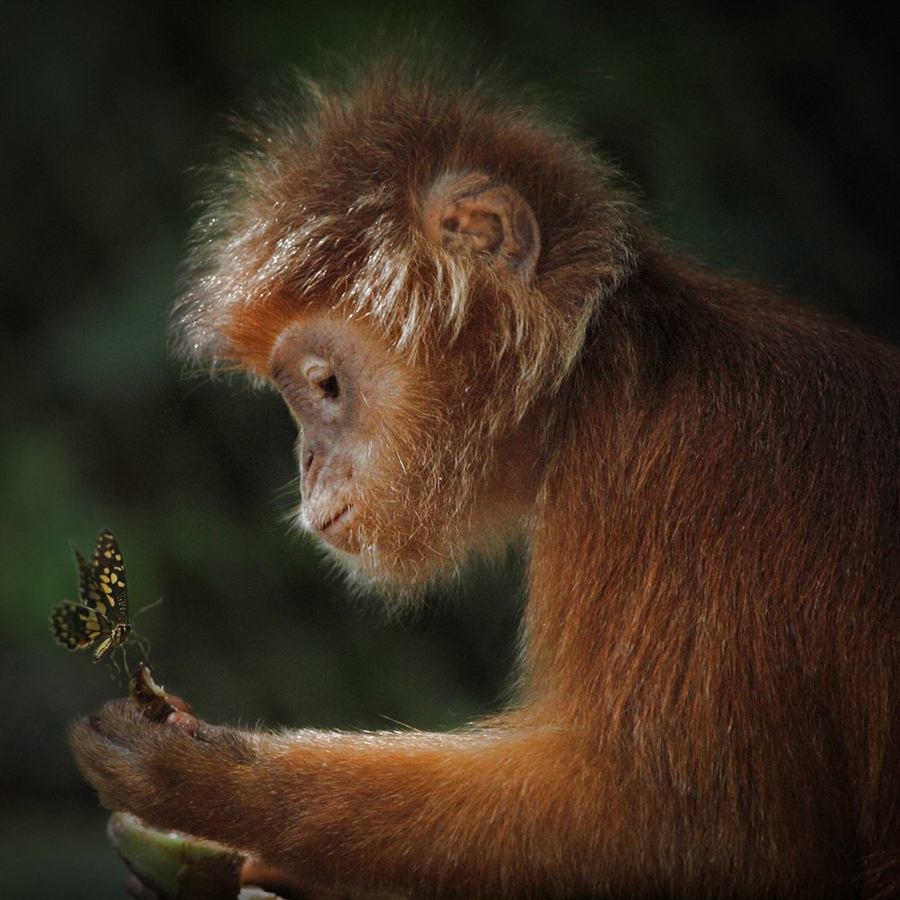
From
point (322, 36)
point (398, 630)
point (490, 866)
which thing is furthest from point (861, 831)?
point (322, 36)

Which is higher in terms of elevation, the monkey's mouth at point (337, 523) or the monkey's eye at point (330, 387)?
the monkey's eye at point (330, 387)

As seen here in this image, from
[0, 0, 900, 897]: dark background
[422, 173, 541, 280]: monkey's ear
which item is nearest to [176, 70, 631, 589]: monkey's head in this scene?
[422, 173, 541, 280]: monkey's ear

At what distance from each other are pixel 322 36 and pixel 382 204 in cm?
72

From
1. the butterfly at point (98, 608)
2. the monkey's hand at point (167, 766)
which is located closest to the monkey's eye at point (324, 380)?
the butterfly at point (98, 608)

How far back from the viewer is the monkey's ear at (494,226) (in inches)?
53.3

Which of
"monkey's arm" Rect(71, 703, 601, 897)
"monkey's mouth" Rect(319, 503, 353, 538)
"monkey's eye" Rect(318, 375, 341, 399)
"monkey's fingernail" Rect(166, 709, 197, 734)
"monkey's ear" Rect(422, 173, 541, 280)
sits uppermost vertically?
"monkey's ear" Rect(422, 173, 541, 280)

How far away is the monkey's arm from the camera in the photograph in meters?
1.22

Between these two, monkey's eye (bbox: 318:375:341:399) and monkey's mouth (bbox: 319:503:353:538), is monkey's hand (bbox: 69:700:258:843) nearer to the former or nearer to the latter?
monkey's mouth (bbox: 319:503:353:538)

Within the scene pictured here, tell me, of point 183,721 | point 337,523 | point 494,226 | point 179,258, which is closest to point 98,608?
point 183,721

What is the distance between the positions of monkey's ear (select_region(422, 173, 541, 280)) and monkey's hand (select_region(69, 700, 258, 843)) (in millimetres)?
675

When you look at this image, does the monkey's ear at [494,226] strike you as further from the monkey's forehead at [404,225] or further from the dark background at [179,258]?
the dark background at [179,258]

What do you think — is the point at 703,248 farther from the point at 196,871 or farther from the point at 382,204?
the point at 196,871

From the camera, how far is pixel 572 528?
50.5 inches

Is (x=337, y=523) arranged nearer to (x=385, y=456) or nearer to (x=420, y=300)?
(x=385, y=456)
